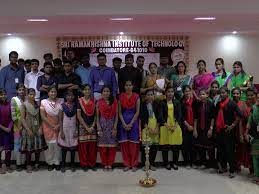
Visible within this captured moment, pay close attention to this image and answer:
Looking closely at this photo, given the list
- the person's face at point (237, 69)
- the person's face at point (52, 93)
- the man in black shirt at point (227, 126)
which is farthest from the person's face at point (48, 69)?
the person's face at point (237, 69)

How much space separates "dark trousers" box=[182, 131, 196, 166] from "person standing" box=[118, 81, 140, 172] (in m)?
0.74

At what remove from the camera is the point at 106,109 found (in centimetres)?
571

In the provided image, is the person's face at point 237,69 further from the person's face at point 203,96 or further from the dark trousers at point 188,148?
the dark trousers at point 188,148

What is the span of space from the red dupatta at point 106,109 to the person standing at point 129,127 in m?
0.11

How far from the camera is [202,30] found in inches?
332

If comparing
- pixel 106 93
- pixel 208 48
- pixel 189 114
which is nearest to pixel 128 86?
pixel 106 93

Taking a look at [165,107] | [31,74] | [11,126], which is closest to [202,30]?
[165,107]

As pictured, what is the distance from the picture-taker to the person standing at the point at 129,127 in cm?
573

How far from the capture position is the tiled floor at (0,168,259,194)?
480cm

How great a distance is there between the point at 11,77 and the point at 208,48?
4.90 metres

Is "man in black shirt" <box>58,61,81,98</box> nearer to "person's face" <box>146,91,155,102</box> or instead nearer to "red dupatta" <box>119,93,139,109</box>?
"red dupatta" <box>119,93,139,109</box>

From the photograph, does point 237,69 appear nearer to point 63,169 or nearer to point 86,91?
point 86,91

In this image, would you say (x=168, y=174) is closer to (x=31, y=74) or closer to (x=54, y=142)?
(x=54, y=142)

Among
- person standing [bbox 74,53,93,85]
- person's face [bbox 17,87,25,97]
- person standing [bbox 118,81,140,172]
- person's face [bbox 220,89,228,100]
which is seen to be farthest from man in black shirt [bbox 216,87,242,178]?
person's face [bbox 17,87,25,97]
